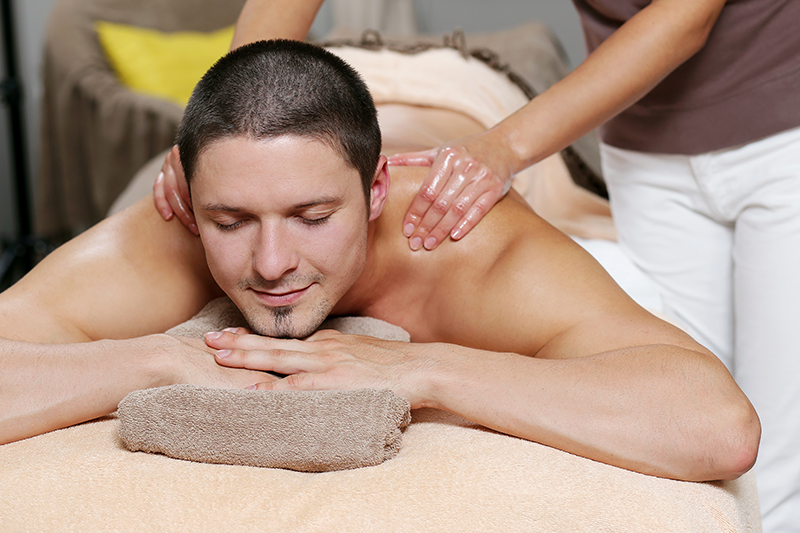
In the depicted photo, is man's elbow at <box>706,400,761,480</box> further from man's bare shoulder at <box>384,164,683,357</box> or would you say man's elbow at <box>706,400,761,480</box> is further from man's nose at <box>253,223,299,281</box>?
man's nose at <box>253,223,299,281</box>

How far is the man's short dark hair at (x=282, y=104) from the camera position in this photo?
102 cm

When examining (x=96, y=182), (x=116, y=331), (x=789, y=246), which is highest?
(x=789, y=246)

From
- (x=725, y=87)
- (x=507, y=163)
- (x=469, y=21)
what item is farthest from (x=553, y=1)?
(x=507, y=163)

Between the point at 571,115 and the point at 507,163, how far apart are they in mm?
144

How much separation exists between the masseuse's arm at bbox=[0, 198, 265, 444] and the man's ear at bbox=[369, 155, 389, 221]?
0.34 metres

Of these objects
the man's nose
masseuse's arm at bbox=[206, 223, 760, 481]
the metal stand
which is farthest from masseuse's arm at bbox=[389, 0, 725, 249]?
the metal stand

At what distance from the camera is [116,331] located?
1.23 metres

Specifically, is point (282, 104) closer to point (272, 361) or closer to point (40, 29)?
point (272, 361)

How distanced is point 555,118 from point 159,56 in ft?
9.54

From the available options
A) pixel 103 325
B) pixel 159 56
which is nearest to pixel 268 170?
pixel 103 325

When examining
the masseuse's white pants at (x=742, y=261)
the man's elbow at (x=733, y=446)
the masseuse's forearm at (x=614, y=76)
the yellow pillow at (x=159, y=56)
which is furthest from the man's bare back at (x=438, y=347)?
the yellow pillow at (x=159, y=56)

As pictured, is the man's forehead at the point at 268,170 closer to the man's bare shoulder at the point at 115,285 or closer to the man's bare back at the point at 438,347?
the man's bare back at the point at 438,347

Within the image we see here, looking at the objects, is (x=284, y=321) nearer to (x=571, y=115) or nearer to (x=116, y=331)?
(x=116, y=331)

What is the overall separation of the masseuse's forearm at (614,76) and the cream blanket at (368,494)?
0.58 meters
